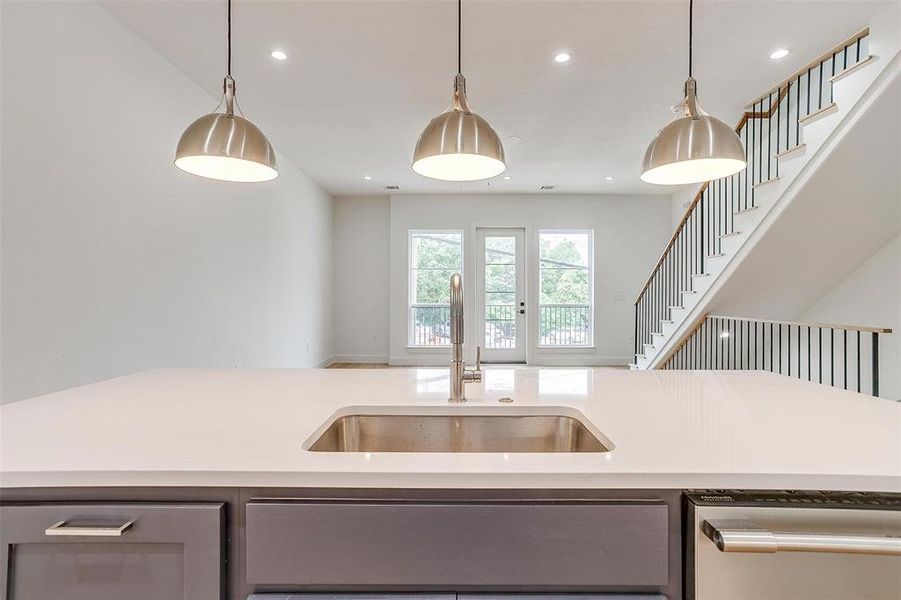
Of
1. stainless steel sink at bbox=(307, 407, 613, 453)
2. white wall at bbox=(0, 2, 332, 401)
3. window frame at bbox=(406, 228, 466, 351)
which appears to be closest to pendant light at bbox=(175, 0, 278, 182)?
stainless steel sink at bbox=(307, 407, 613, 453)

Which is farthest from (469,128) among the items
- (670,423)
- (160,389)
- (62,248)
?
(62,248)

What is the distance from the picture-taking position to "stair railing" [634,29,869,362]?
2947mm

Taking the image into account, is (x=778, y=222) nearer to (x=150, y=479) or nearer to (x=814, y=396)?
(x=814, y=396)

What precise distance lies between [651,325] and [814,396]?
4.72 m

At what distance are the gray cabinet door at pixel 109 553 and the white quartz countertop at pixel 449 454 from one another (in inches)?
2.0

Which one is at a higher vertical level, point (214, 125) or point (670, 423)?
point (214, 125)

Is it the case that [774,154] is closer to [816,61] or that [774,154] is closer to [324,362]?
[816,61]

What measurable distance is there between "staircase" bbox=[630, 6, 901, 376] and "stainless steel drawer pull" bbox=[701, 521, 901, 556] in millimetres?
2653

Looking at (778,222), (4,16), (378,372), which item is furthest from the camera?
(778,222)

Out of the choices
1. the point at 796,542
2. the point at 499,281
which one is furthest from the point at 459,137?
the point at 499,281

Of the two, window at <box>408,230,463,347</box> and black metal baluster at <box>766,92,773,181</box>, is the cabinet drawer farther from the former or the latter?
window at <box>408,230,463,347</box>

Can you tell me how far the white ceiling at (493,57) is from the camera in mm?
2469

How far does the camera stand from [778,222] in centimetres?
301

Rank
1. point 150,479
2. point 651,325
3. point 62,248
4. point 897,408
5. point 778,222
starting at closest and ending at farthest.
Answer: point 150,479, point 897,408, point 62,248, point 778,222, point 651,325
